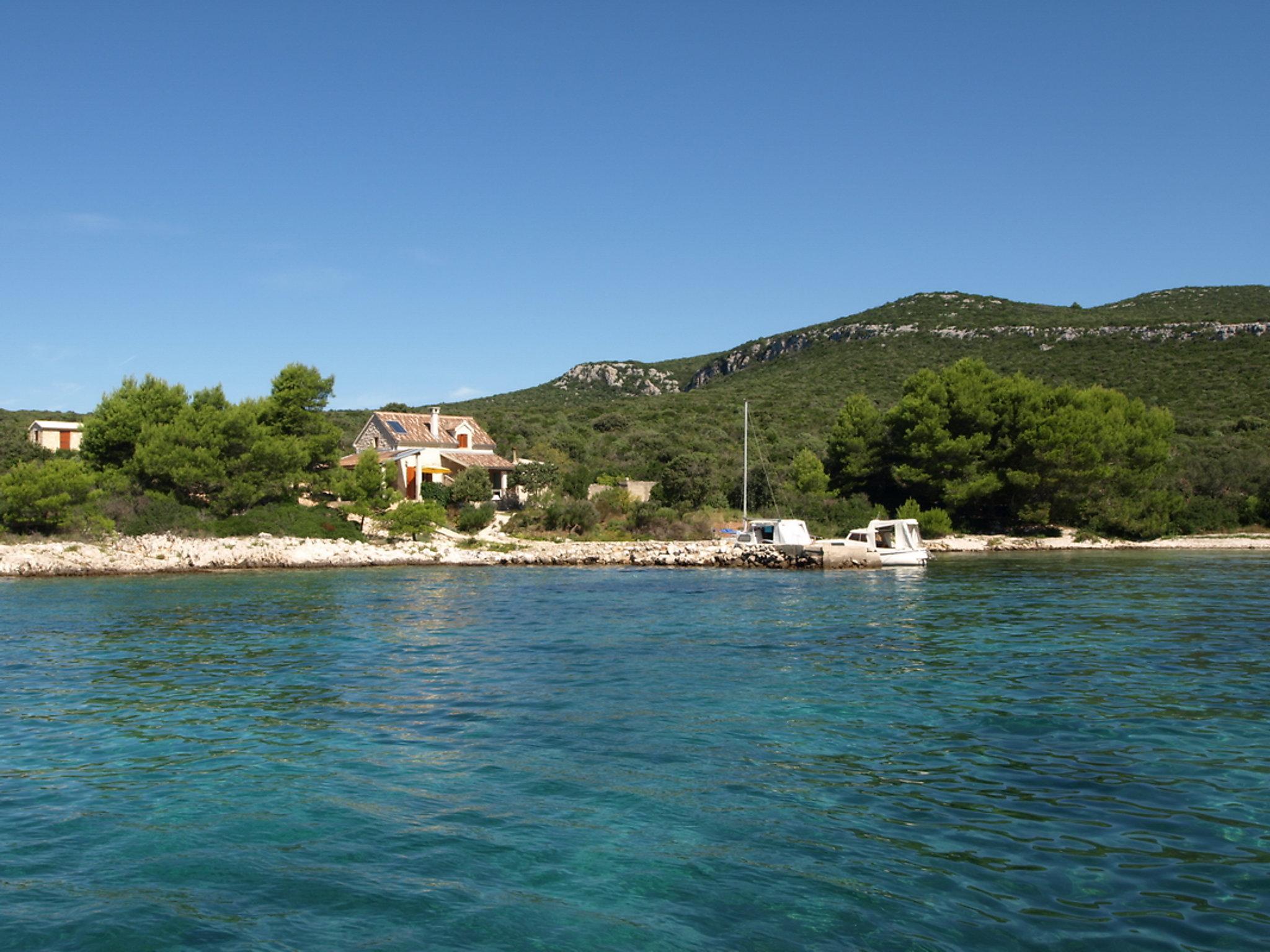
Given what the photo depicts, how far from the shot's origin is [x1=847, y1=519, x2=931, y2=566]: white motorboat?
1336 inches

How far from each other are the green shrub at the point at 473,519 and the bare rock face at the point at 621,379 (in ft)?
234

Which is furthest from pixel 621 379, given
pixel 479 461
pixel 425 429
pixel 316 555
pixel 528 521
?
pixel 316 555

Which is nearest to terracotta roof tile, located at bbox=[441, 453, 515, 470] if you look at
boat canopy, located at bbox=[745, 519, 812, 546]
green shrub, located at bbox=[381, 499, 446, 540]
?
green shrub, located at bbox=[381, 499, 446, 540]

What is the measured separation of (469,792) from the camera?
8133mm

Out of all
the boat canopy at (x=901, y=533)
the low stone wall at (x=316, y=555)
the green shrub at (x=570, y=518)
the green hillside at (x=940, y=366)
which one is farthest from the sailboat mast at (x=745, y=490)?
the green shrub at (x=570, y=518)

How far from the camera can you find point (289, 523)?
120 ft

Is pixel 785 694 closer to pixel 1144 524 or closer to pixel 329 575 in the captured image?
pixel 329 575

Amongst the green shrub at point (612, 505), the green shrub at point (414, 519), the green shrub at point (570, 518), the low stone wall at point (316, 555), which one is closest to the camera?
the low stone wall at point (316, 555)

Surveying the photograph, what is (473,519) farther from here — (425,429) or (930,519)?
(930,519)

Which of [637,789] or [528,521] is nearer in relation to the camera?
[637,789]

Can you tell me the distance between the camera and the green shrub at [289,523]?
3544cm

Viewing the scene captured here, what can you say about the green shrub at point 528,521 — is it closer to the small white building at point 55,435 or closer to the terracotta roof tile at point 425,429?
the terracotta roof tile at point 425,429

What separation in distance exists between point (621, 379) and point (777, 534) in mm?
82197

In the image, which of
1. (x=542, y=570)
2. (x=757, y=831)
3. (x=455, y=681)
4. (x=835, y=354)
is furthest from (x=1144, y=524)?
(x=835, y=354)
